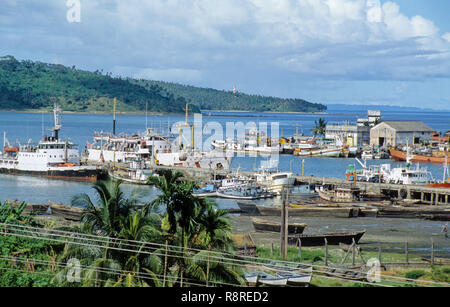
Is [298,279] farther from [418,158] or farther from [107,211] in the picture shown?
[418,158]

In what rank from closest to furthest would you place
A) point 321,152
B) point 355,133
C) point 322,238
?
point 322,238, point 321,152, point 355,133

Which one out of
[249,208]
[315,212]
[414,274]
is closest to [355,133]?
[249,208]

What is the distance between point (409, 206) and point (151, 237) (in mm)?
26892

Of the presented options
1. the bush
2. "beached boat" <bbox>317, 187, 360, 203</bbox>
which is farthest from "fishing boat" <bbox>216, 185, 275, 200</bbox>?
the bush

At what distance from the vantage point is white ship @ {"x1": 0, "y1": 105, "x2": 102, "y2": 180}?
5300 cm

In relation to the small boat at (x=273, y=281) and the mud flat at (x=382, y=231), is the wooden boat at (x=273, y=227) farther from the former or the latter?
the small boat at (x=273, y=281)

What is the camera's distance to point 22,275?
48.9 ft

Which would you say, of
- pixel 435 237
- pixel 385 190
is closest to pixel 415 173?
pixel 385 190

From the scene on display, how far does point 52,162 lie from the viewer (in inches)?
2140

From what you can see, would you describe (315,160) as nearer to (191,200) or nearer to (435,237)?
(435,237)

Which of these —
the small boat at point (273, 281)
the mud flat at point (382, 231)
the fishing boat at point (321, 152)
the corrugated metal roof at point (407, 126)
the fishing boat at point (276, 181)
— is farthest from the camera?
the corrugated metal roof at point (407, 126)

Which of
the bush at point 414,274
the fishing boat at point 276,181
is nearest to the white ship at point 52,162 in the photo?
the fishing boat at point 276,181

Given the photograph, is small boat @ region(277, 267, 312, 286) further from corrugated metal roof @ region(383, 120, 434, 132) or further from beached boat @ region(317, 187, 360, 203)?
corrugated metal roof @ region(383, 120, 434, 132)

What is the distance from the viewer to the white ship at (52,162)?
174ft
